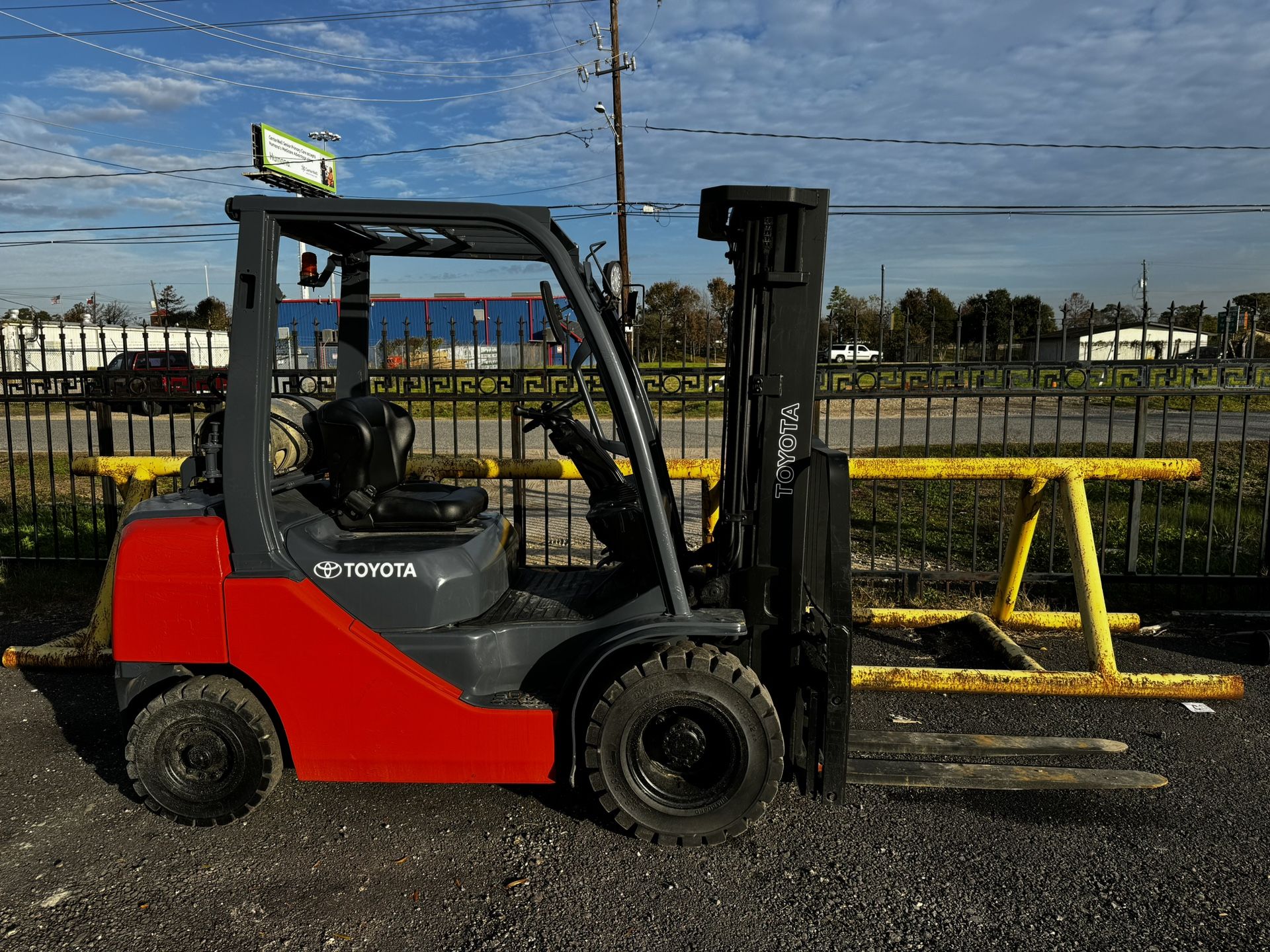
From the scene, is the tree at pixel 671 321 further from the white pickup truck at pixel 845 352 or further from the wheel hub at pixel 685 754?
the wheel hub at pixel 685 754

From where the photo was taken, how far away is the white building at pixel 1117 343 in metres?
6.63

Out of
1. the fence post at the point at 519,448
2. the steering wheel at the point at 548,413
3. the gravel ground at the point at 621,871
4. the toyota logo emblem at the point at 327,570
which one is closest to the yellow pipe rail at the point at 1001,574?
the fence post at the point at 519,448

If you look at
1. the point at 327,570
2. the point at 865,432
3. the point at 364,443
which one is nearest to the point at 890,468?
the point at 364,443

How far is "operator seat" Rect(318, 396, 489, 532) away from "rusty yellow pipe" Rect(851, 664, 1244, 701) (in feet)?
8.55

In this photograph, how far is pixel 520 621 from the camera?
12.0 feet

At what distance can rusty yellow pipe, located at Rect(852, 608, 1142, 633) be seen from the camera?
597 centimetres

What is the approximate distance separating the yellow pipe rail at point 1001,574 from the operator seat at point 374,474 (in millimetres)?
1425

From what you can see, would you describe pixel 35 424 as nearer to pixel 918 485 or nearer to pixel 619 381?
pixel 918 485

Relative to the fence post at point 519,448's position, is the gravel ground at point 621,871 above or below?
below

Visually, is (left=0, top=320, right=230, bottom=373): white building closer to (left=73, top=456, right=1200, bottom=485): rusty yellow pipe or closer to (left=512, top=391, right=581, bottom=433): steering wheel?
(left=73, top=456, right=1200, bottom=485): rusty yellow pipe

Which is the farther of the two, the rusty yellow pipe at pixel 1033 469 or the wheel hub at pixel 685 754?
the rusty yellow pipe at pixel 1033 469

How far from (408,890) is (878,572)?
4.53 metres

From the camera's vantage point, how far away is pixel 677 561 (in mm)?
3412

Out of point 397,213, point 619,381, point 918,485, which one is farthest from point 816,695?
point 918,485
